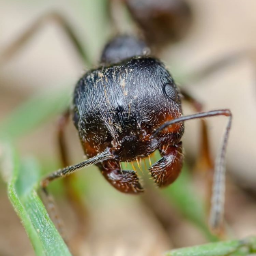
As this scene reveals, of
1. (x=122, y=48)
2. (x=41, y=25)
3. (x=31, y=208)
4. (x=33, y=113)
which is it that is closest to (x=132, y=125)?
(x=31, y=208)

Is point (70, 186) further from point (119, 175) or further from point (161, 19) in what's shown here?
point (161, 19)

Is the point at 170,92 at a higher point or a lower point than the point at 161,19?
lower

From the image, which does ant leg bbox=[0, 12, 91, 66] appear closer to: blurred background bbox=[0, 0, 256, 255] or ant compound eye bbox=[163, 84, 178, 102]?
blurred background bbox=[0, 0, 256, 255]

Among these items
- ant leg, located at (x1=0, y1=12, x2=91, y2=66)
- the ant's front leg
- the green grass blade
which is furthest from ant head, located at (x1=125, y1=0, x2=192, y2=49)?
the ant's front leg

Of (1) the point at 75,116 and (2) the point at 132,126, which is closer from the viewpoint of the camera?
(2) the point at 132,126

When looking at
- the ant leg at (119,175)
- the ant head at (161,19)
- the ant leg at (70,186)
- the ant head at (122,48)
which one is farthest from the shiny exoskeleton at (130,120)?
the ant head at (161,19)

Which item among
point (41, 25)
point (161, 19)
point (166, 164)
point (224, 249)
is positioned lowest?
point (224, 249)

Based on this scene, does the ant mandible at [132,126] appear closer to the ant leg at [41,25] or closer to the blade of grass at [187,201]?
the blade of grass at [187,201]

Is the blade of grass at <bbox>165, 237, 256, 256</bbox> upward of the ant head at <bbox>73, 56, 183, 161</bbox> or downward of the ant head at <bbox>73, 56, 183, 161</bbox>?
downward
